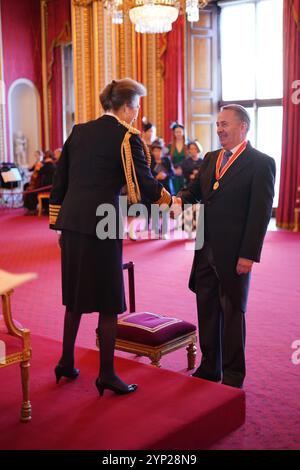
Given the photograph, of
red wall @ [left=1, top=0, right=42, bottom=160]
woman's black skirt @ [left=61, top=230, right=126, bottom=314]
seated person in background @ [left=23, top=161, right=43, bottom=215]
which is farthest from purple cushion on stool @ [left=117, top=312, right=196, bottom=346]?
A: red wall @ [left=1, top=0, right=42, bottom=160]

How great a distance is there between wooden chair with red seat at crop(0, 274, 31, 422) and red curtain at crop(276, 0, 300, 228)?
7876 millimetres

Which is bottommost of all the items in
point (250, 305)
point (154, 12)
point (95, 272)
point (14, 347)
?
point (250, 305)

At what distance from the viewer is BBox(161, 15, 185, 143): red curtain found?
38.5ft

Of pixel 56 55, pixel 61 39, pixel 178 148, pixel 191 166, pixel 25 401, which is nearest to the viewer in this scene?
pixel 25 401

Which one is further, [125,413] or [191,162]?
[191,162]

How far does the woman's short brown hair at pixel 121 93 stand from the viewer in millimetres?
3068

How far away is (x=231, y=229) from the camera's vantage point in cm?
339

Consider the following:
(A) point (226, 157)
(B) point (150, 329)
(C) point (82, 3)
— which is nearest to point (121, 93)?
(A) point (226, 157)

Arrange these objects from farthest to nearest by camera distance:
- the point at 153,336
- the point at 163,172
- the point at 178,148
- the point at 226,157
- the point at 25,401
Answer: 1. the point at 178,148
2. the point at 163,172
3. the point at 153,336
4. the point at 226,157
5. the point at 25,401

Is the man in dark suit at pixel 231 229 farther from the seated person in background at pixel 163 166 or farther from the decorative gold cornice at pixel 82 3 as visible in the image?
the decorative gold cornice at pixel 82 3

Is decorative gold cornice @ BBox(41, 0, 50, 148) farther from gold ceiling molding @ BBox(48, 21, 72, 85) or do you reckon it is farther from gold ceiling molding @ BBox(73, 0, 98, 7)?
gold ceiling molding @ BBox(73, 0, 98, 7)

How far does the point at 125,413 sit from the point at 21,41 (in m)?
13.8

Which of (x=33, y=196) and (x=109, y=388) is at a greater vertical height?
(x=33, y=196)

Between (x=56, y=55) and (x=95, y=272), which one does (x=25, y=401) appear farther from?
(x=56, y=55)
